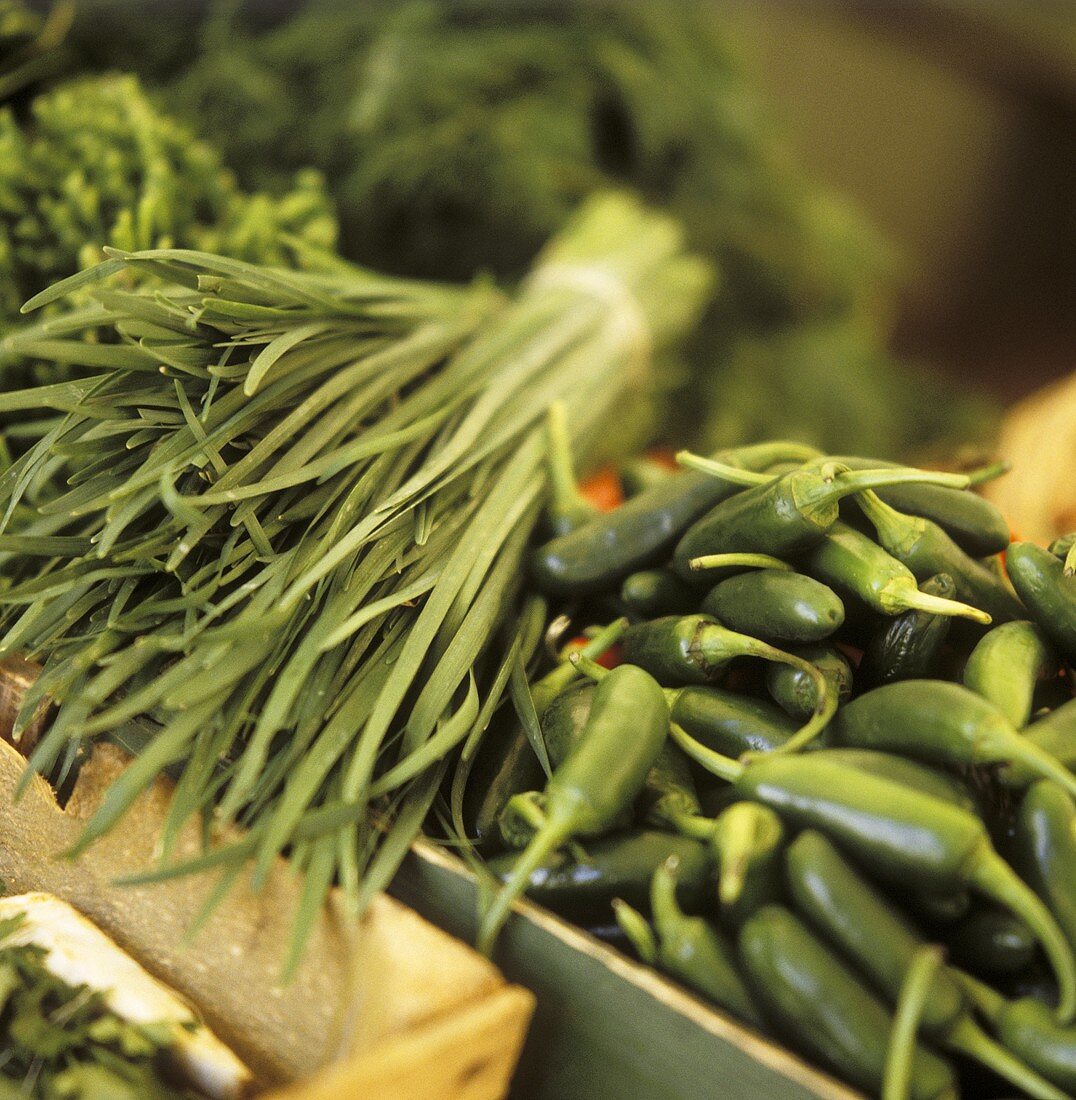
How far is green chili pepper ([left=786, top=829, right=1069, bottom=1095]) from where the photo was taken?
1.91ft

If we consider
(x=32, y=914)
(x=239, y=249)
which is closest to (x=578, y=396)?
(x=239, y=249)

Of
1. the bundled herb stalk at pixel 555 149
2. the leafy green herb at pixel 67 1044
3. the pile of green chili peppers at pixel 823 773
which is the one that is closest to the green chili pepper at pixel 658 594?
the pile of green chili peppers at pixel 823 773

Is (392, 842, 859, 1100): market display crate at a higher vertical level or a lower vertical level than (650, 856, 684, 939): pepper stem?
lower

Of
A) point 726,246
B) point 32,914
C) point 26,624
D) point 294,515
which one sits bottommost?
point 32,914

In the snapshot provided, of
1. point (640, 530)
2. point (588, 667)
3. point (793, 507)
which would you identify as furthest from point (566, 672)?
point (793, 507)

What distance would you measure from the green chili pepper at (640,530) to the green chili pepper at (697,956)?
367 mm

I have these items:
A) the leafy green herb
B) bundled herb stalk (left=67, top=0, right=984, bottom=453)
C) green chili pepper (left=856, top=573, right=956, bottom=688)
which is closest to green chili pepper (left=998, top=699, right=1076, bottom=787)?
green chili pepper (left=856, top=573, right=956, bottom=688)

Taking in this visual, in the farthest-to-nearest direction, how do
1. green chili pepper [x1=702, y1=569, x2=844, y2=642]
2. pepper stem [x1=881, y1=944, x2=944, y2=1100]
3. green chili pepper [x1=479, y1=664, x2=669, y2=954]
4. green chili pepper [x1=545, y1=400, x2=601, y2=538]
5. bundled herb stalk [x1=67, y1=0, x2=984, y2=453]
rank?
bundled herb stalk [x1=67, y1=0, x2=984, y2=453] < green chili pepper [x1=545, y1=400, x2=601, y2=538] < green chili pepper [x1=702, y1=569, x2=844, y2=642] < green chili pepper [x1=479, y1=664, x2=669, y2=954] < pepper stem [x1=881, y1=944, x2=944, y2=1100]

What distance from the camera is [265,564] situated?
884 millimetres

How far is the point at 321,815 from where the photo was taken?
0.69m

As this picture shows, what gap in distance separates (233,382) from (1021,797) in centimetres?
78

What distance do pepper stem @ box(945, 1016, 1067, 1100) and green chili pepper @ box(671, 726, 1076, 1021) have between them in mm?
42

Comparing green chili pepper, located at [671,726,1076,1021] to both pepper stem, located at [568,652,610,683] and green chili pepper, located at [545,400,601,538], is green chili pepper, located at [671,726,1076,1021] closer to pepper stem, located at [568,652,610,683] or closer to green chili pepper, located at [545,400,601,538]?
pepper stem, located at [568,652,610,683]

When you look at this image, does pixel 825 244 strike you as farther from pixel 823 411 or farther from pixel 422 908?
pixel 422 908
